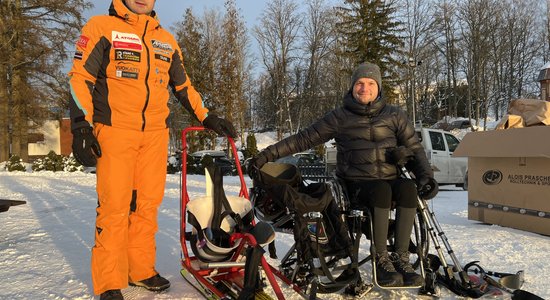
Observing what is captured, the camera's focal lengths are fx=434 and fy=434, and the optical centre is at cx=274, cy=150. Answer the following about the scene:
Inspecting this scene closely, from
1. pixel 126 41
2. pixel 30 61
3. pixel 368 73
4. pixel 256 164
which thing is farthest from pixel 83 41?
pixel 30 61

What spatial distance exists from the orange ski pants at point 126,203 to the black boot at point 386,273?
1699 millimetres

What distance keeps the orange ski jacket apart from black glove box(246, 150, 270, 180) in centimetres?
75

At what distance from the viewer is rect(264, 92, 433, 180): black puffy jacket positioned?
10.9ft

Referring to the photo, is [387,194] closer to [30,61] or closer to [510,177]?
[510,177]

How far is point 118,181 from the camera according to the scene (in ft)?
9.77

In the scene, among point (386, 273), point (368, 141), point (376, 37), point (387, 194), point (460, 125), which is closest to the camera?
point (386, 273)

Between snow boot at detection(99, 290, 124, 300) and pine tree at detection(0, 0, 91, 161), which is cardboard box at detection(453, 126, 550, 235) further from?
pine tree at detection(0, 0, 91, 161)

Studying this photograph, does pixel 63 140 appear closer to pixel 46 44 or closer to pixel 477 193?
pixel 46 44

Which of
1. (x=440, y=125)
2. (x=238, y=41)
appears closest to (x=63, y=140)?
(x=238, y=41)

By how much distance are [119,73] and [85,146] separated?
602mm

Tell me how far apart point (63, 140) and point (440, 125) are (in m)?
37.3

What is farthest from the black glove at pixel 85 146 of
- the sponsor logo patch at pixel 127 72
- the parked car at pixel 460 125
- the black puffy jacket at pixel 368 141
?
the parked car at pixel 460 125

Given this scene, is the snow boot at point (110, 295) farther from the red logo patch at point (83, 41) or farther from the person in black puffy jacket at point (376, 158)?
the red logo patch at point (83, 41)

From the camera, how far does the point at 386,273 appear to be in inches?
114
